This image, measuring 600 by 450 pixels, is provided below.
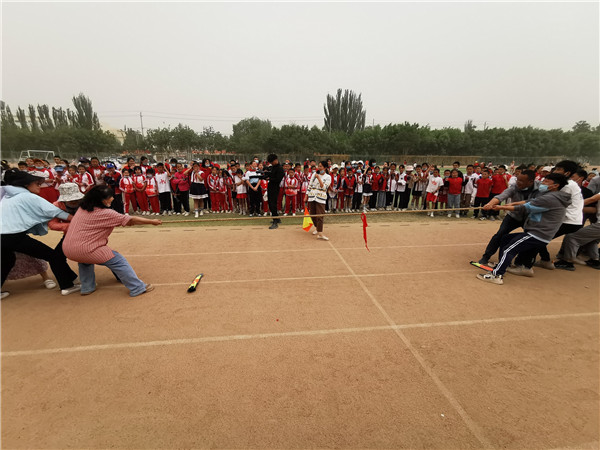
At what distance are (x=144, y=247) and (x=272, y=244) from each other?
121 inches

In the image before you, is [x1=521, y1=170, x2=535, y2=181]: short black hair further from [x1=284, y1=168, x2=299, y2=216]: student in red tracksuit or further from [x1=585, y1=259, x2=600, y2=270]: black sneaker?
[x1=284, y1=168, x2=299, y2=216]: student in red tracksuit

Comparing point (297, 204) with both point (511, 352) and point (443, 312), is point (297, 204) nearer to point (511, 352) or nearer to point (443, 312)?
point (443, 312)

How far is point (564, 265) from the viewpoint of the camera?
568cm

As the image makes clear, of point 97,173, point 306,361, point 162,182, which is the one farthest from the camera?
point 162,182

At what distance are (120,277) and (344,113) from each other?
181 ft

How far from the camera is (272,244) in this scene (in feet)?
22.8

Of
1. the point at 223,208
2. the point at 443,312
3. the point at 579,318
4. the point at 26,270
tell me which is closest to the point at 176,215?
the point at 223,208

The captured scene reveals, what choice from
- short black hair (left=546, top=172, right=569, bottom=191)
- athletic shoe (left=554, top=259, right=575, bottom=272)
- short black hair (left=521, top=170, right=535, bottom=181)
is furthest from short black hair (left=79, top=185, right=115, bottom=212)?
athletic shoe (left=554, top=259, right=575, bottom=272)

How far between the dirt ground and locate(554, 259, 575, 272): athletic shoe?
0.19m

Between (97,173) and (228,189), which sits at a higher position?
(97,173)

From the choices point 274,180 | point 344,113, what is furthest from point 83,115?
point 274,180

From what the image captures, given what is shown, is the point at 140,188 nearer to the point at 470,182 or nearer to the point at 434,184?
the point at 434,184

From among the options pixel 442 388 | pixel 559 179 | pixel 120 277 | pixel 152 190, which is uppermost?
pixel 559 179

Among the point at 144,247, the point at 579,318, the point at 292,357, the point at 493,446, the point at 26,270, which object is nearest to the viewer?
the point at 493,446
